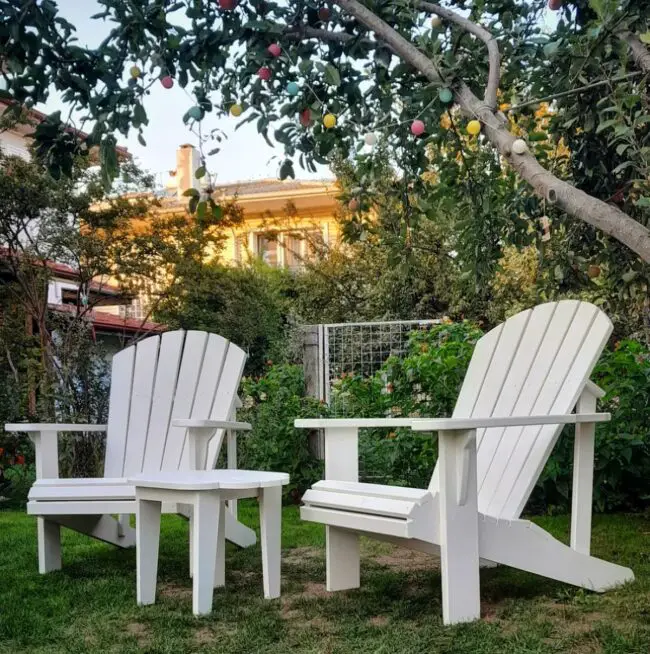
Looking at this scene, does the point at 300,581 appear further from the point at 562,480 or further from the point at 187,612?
the point at 562,480

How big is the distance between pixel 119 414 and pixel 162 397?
9.4 inches

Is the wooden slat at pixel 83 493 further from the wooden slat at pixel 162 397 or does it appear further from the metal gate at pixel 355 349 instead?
the metal gate at pixel 355 349

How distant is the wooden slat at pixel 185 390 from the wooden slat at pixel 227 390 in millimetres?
167

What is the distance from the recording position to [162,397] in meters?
3.82

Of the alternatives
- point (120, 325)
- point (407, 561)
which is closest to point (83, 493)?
point (407, 561)

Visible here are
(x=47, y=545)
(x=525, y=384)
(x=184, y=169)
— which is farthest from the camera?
(x=184, y=169)

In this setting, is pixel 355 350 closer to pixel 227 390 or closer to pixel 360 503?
pixel 227 390

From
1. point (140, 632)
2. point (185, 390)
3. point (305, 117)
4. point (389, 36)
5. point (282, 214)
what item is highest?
point (282, 214)

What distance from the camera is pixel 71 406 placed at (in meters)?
6.17

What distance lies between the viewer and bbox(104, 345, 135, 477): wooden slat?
381cm

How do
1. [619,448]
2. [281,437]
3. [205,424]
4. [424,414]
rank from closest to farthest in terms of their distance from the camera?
1. [205,424]
2. [619,448]
3. [424,414]
4. [281,437]

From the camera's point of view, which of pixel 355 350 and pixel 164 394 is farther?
pixel 355 350

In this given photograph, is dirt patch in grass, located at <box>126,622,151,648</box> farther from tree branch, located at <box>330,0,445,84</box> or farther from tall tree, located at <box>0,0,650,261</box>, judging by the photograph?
tree branch, located at <box>330,0,445,84</box>

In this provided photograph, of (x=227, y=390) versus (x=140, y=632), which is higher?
(x=227, y=390)
